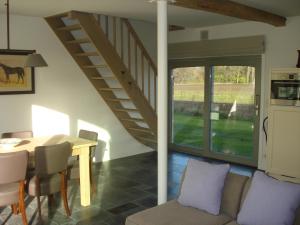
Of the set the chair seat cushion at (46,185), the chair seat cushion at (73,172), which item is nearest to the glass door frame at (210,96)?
the chair seat cushion at (73,172)

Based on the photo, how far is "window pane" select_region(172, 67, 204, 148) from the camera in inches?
279

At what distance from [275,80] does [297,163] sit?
1.26 metres

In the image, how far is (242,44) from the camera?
6082 millimetres

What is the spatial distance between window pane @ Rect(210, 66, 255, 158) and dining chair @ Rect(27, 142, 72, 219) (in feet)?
12.0

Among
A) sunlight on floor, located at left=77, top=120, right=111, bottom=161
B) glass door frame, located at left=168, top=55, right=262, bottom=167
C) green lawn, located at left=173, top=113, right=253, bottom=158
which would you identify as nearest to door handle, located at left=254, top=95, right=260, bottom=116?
glass door frame, located at left=168, top=55, right=262, bottom=167

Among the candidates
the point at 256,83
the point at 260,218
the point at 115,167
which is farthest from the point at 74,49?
the point at 260,218

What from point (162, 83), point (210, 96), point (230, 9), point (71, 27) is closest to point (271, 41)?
point (210, 96)

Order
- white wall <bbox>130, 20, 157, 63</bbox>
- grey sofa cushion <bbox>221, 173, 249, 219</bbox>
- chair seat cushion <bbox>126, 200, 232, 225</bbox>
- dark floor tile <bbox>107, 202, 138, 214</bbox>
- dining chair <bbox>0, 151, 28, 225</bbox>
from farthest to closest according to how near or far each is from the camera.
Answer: white wall <bbox>130, 20, 157, 63</bbox>
dark floor tile <bbox>107, 202, 138, 214</bbox>
dining chair <bbox>0, 151, 28, 225</bbox>
grey sofa cushion <bbox>221, 173, 249, 219</bbox>
chair seat cushion <bbox>126, 200, 232, 225</bbox>

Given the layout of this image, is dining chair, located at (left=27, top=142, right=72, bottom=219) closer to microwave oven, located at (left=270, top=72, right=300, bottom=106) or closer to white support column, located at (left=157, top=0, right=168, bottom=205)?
white support column, located at (left=157, top=0, right=168, bottom=205)

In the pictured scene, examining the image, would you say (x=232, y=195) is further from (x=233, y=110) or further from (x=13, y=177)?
(x=233, y=110)

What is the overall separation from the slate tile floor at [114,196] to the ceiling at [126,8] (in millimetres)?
2519

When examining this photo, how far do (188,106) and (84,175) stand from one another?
141 inches

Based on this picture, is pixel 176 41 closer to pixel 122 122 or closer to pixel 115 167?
pixel 122 122

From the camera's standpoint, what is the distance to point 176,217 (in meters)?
2.89
